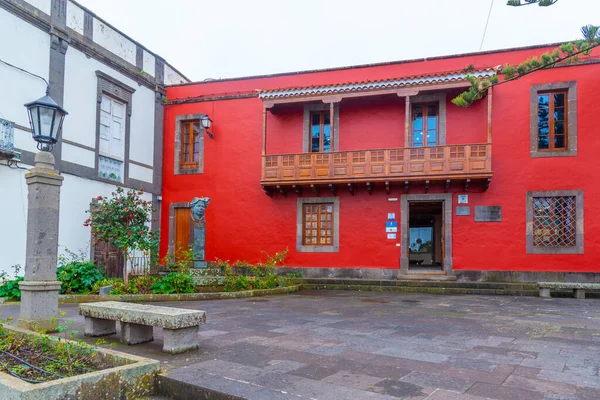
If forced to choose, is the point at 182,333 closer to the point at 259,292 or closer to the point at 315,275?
Answer: the point at 259,292

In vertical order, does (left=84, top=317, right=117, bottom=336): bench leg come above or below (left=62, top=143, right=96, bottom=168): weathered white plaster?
below

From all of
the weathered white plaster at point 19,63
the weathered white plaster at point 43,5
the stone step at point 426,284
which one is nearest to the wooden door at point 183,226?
the stone step at point 426,284

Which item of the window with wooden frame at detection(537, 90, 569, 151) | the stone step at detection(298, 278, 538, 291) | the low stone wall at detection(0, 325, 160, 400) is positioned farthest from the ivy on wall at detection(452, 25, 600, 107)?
the low stone wall at detection(0, 325, 160, 400)

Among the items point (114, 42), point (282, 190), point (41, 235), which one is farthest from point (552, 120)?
point (114, 42)

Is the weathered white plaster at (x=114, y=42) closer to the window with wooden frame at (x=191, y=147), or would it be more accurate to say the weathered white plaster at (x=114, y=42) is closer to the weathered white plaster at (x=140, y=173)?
the window with wooden frame at (x=191, y=147)

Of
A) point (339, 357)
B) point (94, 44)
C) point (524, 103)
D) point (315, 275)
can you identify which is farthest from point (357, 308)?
point (94, 44)

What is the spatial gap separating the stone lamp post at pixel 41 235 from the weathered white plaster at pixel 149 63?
11.0 metres

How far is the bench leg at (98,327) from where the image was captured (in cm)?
545

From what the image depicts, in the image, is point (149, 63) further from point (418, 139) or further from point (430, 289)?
point (430, 289)

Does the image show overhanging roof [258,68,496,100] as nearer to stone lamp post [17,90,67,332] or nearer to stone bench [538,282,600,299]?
stone bench [538,282,600,299]

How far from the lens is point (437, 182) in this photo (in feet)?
43.0

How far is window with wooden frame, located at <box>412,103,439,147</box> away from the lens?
1384cm

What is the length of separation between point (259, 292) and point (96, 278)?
384 centimetres

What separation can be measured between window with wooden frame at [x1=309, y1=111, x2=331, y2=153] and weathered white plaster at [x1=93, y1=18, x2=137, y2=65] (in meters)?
6.26
